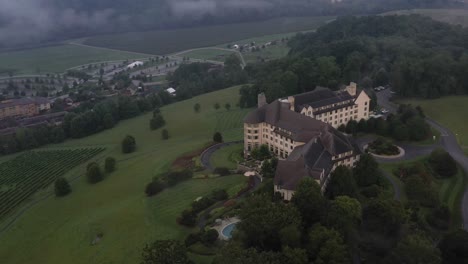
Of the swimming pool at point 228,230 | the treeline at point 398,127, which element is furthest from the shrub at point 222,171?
the treeline at point 398,127

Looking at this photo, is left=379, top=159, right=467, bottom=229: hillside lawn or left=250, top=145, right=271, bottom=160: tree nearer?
left=379, top=159, right=467, bottom=229: hillside lawn

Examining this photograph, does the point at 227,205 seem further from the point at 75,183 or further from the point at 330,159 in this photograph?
the point at 75,183

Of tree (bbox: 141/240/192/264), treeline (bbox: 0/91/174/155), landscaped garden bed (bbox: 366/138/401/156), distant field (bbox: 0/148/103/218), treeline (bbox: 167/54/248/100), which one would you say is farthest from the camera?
treeline (bbox: 167/54/248/100)

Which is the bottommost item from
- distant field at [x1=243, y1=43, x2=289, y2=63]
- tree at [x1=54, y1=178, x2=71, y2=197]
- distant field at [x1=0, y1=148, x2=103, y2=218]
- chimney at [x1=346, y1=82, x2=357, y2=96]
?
distant field at [x1=0, y1=148, x2=103, y2=218]

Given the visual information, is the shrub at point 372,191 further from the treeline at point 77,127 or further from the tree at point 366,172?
the treeline at point 77,127

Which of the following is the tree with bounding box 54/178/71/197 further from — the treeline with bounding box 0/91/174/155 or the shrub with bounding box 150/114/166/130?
the treeline with bounding box 0/91/174/155

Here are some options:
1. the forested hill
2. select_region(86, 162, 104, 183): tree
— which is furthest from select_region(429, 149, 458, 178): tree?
select_region(86, 162, 104, 183): tree
